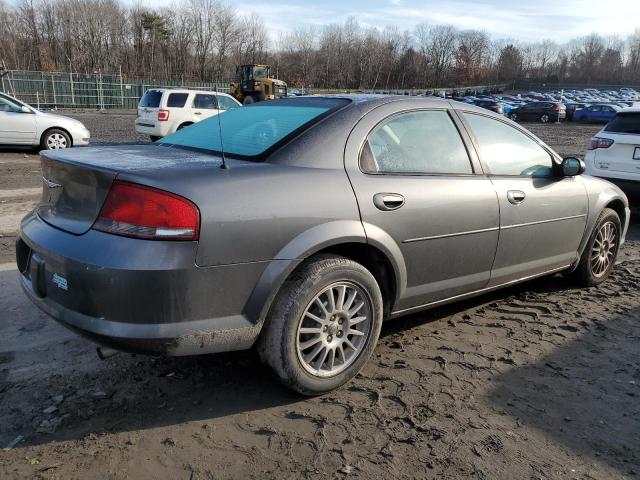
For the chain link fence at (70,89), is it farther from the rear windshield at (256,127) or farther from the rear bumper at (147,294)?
the rear bumper at (147,294)

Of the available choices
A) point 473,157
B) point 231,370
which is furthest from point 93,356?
point 473,157

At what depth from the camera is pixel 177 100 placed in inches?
647

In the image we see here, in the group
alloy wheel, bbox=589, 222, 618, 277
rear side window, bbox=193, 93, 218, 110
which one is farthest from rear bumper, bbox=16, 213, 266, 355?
rear side window, bbox=193, 93, 218, 110

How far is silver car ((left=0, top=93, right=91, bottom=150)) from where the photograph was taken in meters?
12.0

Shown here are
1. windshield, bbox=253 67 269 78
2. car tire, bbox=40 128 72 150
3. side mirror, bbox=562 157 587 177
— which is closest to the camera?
side mirror, bbox=562 157 587 177

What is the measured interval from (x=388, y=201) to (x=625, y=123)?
20.5ft

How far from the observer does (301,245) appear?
2.72 metres

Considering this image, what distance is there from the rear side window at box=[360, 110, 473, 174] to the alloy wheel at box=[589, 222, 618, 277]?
1925mm

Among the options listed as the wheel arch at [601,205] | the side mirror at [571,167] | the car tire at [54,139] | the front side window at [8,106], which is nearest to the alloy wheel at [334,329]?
the side mirror at [571,167]

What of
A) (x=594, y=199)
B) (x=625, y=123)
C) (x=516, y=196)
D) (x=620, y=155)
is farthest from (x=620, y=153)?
(x=516, y=196)

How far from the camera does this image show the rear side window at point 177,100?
16237 millimetres

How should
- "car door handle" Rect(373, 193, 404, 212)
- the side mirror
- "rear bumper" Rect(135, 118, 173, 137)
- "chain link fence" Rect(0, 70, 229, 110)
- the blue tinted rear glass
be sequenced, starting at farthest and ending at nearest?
1. "chain link fence" Rect(0, 70, 229, 110)
2. "rear bumper" Rect(135, 118, 173, 137)
3. the side mirror
4. the blue tinted rear glass
5. "car door handle" Rect(373, 193, 404, 212)

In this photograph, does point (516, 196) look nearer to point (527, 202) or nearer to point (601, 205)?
point (527, 202)

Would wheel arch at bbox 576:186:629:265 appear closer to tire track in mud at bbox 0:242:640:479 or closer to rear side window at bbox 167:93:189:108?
tire track in mud at bbox 0:242:640:479
